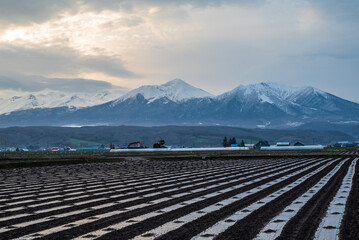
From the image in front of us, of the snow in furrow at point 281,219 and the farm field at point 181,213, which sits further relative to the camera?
the farm field at point 181,213

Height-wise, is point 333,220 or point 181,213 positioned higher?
point 333,220

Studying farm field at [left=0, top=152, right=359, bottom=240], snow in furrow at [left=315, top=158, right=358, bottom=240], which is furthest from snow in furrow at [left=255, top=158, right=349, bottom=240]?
snow in furrow at [left=315, top=158, right=358, bottom=240]

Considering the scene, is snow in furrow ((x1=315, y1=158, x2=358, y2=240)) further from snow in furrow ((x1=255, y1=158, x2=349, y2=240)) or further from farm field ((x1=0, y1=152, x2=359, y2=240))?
snow in furrow ((x1=255, y1=158, x2=349, y2=240))

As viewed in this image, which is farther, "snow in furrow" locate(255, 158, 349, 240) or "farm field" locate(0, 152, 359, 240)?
"farm field" locate(0, 152, 359, 240)

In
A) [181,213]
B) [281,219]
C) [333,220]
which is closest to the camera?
[333,220]

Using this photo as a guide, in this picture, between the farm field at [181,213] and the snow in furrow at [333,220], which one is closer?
the snow in furrow at [333,220]

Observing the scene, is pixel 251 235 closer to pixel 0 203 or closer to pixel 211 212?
pixel 211 212

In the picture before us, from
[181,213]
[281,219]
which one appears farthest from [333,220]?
[181,213]

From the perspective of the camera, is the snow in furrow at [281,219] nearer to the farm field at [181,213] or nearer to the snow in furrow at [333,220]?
the farm field at [181,213]

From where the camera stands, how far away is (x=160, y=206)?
15.8m

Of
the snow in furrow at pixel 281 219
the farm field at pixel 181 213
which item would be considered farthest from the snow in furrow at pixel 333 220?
the snow in furrow at pixel 281 219

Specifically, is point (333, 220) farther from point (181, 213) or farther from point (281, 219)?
point (181, 213)

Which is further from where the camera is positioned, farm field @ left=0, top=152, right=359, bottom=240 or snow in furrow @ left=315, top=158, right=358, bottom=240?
farm field @ left=0, top=152, right=359, bottom=240

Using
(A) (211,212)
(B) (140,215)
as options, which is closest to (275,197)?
(A) (211,212)
